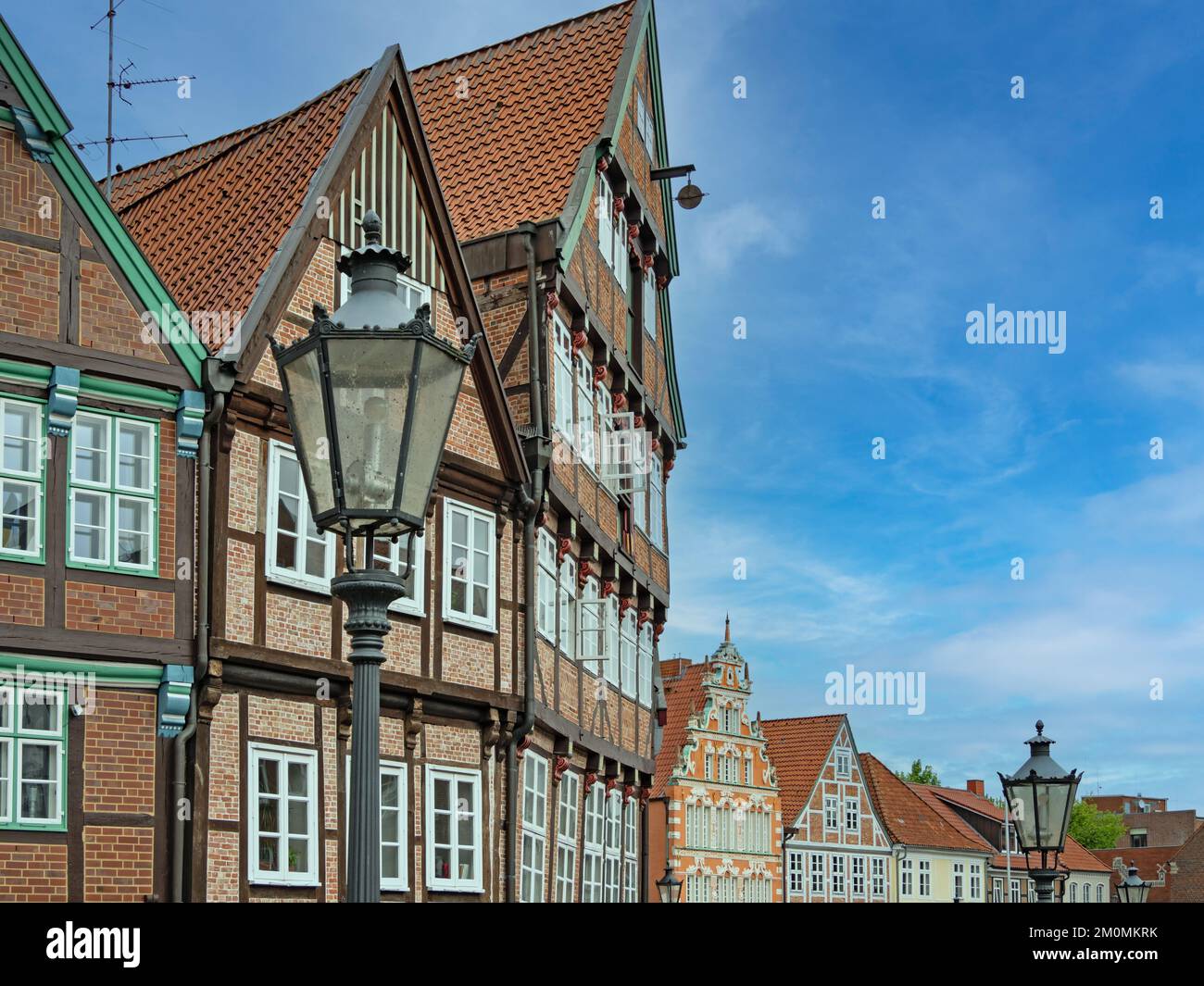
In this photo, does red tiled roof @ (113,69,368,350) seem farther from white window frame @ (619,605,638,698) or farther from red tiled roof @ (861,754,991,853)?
red tiled roof @ (861,754,991,853)

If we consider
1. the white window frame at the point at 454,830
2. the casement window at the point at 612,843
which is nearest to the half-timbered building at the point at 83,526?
the white window frame at the point at 454,830

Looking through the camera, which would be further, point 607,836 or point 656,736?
point 656,736

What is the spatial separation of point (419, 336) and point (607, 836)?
63.1 feet

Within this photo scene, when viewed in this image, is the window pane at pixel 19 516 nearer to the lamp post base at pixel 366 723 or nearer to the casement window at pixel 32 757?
the casement window at pixel 32 757

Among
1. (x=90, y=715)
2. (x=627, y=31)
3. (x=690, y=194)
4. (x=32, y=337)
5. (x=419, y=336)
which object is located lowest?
(x=90, y=715)

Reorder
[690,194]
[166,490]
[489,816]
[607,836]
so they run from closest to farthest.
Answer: [166,490] < [489,816] < [607,836] < [690,194]

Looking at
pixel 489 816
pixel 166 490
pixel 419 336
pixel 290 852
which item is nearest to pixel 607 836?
pixel 489 816

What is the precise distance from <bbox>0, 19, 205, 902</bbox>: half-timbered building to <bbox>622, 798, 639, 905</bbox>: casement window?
11887 mm

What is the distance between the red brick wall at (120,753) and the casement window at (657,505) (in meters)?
13.5

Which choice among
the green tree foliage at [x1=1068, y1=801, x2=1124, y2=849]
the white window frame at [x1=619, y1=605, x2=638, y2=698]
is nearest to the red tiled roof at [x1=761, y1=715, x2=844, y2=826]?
the white window frame at [x1=619, y1=605, x2=638, y2=698]

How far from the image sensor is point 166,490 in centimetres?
1524

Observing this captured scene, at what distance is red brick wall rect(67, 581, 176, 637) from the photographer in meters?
14.6

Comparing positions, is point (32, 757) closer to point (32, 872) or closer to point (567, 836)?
point (32, 872)
